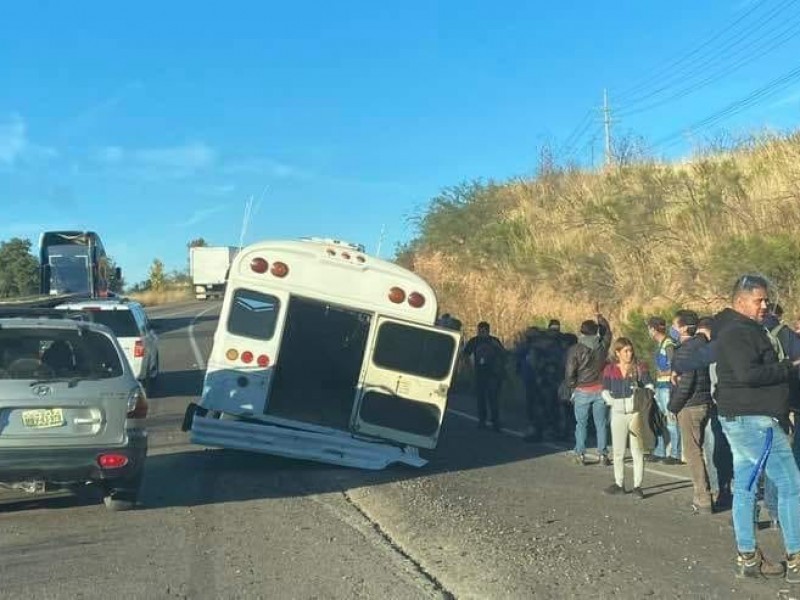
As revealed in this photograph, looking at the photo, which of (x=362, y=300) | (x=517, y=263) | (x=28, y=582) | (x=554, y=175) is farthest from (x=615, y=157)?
(x=28, y=582)

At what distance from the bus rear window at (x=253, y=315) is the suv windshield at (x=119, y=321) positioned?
7224 mm

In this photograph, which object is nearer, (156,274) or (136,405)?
(136,405)

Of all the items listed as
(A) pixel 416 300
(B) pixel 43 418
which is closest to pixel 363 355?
(A) pixel 416 300

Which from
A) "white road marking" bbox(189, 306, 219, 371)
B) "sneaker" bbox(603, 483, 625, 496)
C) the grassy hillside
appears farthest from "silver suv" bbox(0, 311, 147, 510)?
"white road marking" bbox(189, 306, 219, 371)

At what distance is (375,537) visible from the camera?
736 cm

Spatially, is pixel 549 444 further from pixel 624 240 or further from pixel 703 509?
pixel 624 240

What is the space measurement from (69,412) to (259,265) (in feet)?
9.98

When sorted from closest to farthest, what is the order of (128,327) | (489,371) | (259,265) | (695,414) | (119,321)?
(695,414)
(259,265)
(489,371)
(128,327)
(119,321)

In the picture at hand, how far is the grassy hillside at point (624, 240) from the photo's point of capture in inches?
715

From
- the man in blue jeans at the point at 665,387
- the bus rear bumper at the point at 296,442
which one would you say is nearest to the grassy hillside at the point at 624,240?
the man in blue jeans at the point at 665,387

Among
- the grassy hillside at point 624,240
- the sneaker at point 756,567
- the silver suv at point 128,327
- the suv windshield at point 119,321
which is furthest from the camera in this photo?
the grassy hillside at point 624,240

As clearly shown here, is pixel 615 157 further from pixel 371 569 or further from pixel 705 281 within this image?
pixel 371 569

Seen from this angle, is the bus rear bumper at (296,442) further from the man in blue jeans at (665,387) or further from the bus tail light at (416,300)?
the man in blue jeans at (665,387)

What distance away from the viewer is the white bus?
10.3m
